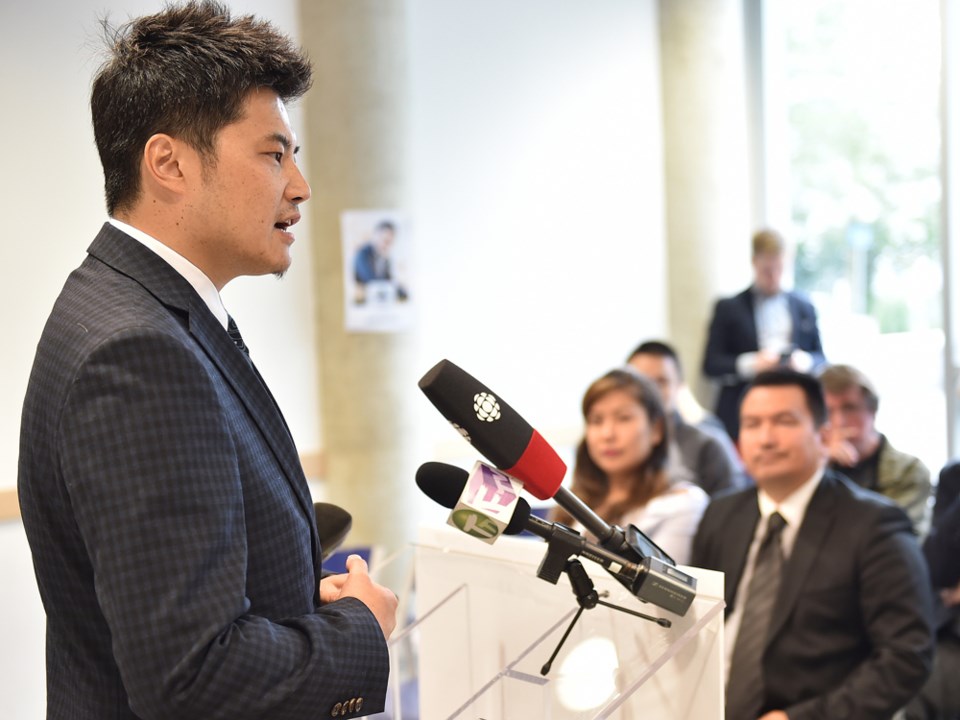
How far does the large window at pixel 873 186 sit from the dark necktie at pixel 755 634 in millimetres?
3199

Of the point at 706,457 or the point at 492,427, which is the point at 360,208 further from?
the point at 492,427

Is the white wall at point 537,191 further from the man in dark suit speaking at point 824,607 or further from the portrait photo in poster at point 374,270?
the man in dark suit speaking at point 824,607

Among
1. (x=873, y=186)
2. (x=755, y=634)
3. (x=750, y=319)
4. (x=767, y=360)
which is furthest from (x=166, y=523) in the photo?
(x=873, y=186)

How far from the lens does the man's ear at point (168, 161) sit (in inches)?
48.6

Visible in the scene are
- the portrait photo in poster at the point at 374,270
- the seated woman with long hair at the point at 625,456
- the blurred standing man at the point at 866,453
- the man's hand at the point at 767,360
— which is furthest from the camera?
the man's hand at the point at 767,360

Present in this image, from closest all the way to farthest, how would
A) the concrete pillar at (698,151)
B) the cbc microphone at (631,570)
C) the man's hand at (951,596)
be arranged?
the cbc microphone at (631,570) → the man's hand at (951,596) → the concrete pillar at (698,151)

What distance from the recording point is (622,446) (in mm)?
3326

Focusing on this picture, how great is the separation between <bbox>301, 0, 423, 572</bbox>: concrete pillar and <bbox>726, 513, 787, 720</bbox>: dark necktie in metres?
2.42

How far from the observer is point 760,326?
18.8 feet

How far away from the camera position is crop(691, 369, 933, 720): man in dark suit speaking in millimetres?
2531

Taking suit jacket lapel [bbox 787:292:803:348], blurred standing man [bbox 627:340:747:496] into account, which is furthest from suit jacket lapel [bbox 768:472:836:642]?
suit jacket lapel [bbox 787:292:803:348]

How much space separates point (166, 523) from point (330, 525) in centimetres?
53

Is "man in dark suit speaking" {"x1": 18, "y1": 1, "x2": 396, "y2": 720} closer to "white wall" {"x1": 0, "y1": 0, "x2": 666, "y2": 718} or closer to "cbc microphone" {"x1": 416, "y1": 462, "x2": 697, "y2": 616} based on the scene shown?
"cbc microphone" {"x1": 416, "y1": 462, "x2": 697, "y2": 616}

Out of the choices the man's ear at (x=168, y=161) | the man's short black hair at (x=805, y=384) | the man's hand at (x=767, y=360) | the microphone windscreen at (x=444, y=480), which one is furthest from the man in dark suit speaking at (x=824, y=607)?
the man's hand at (x=767, y=360)
